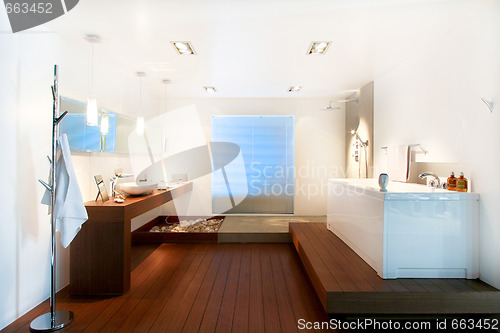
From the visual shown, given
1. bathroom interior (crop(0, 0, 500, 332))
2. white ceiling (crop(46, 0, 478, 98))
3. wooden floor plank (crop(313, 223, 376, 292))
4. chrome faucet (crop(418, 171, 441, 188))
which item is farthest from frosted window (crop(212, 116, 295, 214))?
chrome faucet (crop(418, 171, 441, 188))

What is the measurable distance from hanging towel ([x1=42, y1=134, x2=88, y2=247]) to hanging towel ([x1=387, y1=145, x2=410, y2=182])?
3.18 metres

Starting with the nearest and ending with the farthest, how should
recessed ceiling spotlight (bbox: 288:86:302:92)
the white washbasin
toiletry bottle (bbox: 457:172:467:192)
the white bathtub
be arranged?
the white bathtub < toiletry bottle (bbox: 457:172:467:192) < the white washbasin < recessed ceiling spotlight (bbox: 288:86:302:92)

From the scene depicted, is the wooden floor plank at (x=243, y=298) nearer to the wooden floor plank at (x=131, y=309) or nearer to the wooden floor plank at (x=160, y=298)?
the wooden floor plank at (x=160, y=298)

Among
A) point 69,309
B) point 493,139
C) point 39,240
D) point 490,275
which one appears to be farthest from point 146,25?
point 490,275

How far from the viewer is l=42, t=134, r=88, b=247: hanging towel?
2102 mm

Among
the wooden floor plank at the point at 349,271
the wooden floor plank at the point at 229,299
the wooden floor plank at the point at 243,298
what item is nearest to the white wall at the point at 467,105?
the wooden floor plank at the point at 349,271

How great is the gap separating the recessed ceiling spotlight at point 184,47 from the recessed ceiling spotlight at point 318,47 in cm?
128

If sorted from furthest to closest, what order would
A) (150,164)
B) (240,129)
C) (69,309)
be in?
(240,129)
(150,164)
(69,309)

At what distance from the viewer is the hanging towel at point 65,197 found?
210 centimetres

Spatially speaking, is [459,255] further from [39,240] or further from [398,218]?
[39,240]

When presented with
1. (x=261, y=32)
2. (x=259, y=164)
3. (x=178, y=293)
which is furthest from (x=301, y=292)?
(x=259, y=164)

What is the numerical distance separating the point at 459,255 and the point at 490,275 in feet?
0.74

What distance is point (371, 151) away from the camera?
14.0 feet

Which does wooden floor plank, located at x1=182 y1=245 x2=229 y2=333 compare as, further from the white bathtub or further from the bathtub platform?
the white bathtub
